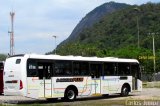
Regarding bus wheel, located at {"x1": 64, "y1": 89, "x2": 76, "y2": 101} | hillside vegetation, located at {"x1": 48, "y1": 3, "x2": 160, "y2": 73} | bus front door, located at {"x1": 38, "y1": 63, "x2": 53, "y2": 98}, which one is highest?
hillside vegetation, located at {"x1": 48, "y1": 3, "x2": 160, "y2": 73}

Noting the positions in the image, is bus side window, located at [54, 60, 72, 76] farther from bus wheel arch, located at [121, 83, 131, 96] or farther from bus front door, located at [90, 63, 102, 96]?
bus wheel arch, located at [121, 83, 131, 96]

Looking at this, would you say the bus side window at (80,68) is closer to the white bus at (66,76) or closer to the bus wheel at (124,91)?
the white bus at (66,76)

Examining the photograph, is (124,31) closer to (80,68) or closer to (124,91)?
(124,91)

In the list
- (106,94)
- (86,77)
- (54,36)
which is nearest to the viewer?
(86,77)

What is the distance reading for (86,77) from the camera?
28938 millimetres

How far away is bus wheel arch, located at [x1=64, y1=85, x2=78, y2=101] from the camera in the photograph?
27520 mm

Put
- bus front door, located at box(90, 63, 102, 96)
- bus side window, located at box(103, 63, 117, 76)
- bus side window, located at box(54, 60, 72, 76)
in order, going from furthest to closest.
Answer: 1. bus side window, located at box(103, 63, 117, 76)
2. bus front door, located at box(90, 63, 102, 96)
3. bus side window, located at box(54, 60, 72, 76)

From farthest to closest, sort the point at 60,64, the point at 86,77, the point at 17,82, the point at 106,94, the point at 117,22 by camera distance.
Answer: the point at 117,22 < the point at 106,94 < the point at 86,77 < the point at 60,64 < the point at 17,82

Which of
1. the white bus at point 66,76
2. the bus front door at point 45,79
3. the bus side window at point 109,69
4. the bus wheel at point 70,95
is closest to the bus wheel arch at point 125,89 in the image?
the white bus at point 66,76


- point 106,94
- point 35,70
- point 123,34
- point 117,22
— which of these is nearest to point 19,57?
point 35,70

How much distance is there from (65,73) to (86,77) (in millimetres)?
2091

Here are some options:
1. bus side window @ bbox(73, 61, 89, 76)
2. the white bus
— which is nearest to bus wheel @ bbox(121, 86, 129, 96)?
the white bus

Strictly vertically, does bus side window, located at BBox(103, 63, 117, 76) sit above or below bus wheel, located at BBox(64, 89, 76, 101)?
above

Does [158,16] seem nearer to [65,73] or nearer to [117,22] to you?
[117,22]
